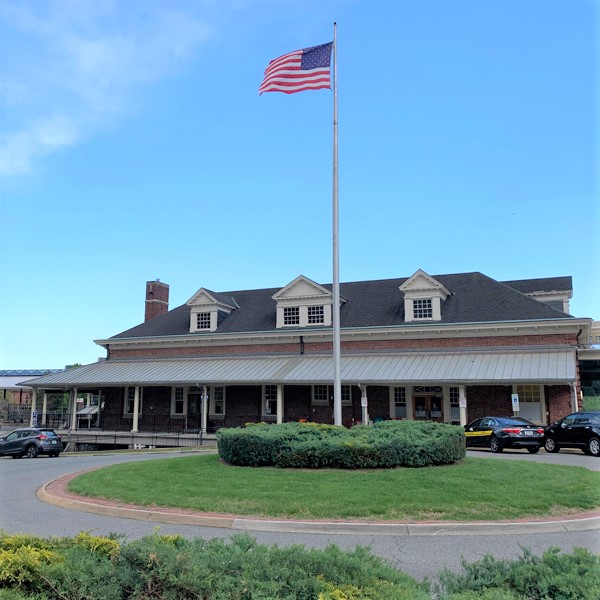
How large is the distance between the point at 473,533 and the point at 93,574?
6.37 metres

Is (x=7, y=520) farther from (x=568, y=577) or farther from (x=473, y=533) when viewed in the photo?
(x=568, y=577)

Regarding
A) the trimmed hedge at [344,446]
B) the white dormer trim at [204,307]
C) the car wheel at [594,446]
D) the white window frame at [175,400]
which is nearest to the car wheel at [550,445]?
the car wheel at [594,446]

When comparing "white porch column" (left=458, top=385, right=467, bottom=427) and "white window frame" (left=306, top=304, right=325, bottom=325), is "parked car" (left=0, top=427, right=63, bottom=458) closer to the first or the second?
"white window frame" (left=306, top=304, right=325, bottom=325)

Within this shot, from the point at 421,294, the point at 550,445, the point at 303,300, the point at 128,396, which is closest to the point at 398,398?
the point at 421,294

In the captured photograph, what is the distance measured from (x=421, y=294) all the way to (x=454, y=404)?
626 centimetres

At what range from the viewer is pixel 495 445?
2230 centimetres

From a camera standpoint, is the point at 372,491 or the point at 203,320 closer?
the point at 372,491

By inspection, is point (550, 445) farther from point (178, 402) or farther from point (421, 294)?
point (178, 402)

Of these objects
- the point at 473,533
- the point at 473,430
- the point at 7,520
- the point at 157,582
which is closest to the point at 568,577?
the point at 157,582

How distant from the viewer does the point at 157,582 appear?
16.6ft

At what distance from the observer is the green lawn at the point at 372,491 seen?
10.4 m

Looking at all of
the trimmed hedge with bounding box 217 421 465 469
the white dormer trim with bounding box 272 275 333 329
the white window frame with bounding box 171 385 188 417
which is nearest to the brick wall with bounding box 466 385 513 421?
the white dormer trim with bounding box 272 275 333 329

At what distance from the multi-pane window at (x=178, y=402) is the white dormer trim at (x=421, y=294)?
14.8 meters

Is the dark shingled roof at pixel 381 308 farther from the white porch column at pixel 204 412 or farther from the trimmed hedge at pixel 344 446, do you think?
the trimmed hedge at pixel 344 446
